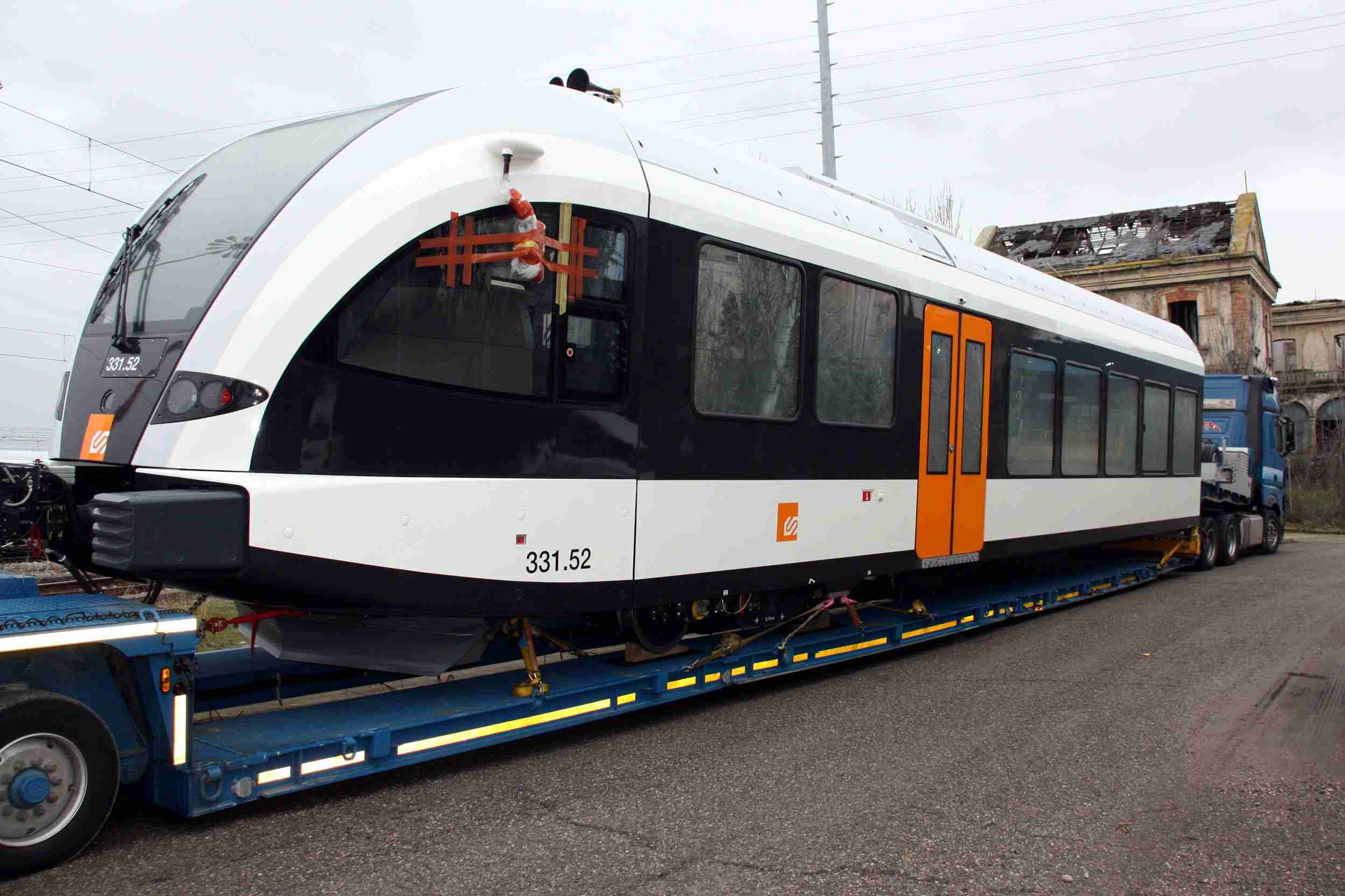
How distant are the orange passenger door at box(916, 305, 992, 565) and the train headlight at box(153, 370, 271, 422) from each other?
498 centimetres

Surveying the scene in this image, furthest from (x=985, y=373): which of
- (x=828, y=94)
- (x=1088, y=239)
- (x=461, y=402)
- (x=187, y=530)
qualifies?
(x=1088, y=239)

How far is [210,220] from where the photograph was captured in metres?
4.98

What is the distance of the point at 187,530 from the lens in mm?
→ 4090

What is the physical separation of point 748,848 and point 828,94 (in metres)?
15.1

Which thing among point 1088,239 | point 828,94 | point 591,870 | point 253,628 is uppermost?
point 1088,239

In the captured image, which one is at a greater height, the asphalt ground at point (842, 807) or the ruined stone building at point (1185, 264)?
the ruined stone building at point (1185, 264)

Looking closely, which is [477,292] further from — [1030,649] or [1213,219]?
[1213,219]

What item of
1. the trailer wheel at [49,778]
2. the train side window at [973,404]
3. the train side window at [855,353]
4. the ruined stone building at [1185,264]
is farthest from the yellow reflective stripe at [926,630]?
the ruined stone building at [1185,264]

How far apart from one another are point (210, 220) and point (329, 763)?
246 cm

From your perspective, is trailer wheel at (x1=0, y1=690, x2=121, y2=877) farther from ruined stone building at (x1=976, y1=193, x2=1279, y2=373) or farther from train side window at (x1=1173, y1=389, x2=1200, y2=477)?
ruined stone building at (x1=976, y1=193, x2=1279, y2=373)

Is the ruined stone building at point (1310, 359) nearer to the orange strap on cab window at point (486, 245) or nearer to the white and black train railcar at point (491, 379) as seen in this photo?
the white and black train railcar at point (491, 379)

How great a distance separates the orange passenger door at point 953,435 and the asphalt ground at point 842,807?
1.17 meters

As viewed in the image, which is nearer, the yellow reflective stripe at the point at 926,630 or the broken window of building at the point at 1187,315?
the yellow reflective stripe at the point at 926,630

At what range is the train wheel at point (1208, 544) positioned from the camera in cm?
1582
